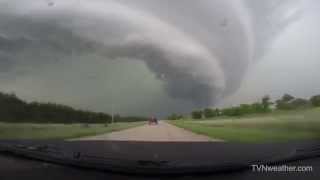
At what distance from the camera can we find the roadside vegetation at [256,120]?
3094 mm

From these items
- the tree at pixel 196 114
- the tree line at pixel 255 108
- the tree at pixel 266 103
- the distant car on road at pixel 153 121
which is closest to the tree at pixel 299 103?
the tree line at pixel 255 108

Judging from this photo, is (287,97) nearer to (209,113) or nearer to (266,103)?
(266,103)

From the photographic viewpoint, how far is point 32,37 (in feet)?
9.39

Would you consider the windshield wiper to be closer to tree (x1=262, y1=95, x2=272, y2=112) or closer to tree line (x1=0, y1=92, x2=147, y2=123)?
tree line (x1=0, y1=92, x2=147, y2=123)

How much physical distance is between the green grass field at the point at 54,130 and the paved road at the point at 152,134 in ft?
0.12

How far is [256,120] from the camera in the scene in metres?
3.16

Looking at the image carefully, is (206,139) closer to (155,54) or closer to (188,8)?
(155,54)

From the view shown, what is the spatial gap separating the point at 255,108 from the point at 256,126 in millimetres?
126

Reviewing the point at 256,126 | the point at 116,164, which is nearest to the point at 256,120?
the point at 256,126

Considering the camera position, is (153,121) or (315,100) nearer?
(153,121)

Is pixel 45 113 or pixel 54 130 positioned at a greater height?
pixel 45 113

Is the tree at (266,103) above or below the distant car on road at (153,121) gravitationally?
above

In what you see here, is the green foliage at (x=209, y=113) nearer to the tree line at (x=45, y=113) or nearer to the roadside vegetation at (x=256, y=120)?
the roadside vegetation at (x=256, y=120)

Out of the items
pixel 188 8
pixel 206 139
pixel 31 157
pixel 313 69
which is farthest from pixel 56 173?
pixel 313 69
